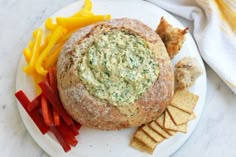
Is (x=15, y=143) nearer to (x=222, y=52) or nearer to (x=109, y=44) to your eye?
(x=109, y=44)

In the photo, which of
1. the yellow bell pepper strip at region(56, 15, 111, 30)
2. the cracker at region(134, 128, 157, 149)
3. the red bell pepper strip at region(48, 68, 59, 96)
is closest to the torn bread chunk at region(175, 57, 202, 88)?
the cracker at region(134, 128, 157, 149)

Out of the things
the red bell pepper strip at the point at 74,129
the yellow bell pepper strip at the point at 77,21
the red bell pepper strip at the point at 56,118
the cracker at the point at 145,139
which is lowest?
the cracker at the point at 145,139

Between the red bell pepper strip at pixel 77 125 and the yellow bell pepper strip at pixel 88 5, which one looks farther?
the yellow bell pepper strip at pixel 88 5

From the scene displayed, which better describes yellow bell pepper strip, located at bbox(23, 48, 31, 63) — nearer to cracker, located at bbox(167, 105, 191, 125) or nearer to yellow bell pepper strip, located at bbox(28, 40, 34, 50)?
yellow bell pepper strip, located at bbox(28, 40, 34, 50)

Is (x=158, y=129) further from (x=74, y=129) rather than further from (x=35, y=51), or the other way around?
(x=35, y=51)

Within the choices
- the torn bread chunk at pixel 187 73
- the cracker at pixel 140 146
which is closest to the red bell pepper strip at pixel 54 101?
the cracker at pixel 140 146

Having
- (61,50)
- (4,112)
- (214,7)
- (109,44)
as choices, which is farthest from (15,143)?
(214,7)

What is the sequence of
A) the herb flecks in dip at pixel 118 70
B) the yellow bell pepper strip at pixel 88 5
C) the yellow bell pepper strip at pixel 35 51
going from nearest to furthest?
the herb flecks in dip at pixel 118 70 → the yellow bell pepper strip at pixel 35 51 → the yellow bell pepper strip at pixel 88 5

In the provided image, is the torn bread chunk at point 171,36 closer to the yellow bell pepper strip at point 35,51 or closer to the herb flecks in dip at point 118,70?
the herb flecks in dip at point 118,70
